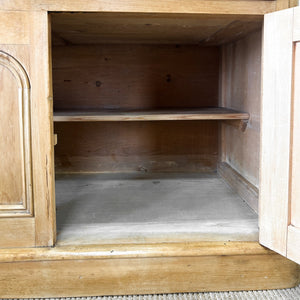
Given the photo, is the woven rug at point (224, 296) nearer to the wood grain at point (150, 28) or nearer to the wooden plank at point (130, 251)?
the wooden plank at point (130, 251)

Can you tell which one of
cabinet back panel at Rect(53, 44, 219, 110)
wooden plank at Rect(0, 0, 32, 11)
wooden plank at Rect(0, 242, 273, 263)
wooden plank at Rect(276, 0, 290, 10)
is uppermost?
wooden plank at Rect(276, 0, 290, 10)

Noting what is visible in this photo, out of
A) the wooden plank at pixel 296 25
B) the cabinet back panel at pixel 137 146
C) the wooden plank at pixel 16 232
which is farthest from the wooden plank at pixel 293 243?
the cabinet back panel at pixel 137 146

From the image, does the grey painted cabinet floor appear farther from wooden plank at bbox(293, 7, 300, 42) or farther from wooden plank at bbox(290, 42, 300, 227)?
wooden plank at bbox(293, 7, 300, 42)

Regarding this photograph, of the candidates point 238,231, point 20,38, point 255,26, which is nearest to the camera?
point 20,38

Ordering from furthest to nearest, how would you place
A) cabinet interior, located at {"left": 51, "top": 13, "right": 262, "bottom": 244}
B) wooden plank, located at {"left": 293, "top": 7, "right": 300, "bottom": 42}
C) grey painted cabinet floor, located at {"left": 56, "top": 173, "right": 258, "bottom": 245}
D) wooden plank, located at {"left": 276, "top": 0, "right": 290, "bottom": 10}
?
cabinet interior, located at {"left": 51, "top": 13, "right": 262, "bottom": 244} < grey painted cabinet floor, located at {"left": 56, "top": 173, "right": 258, "bottom": 245} < wooden plank, located at {"left": 276, "top": 0, "right": 290, "bottom": 10} < wooden plank, located at {"left": 293, "top": 7, "right": 300, "bottom": 42}

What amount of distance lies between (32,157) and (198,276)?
60 cm

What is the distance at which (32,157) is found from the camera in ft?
3.51

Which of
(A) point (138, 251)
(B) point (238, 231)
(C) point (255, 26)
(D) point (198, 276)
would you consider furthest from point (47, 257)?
(C) point (255, 26)

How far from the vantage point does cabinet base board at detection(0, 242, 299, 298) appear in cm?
109

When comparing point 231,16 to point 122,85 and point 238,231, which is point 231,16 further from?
point 122,85

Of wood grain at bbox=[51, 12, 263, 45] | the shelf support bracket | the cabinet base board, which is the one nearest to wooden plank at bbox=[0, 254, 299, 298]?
the cabinet base board

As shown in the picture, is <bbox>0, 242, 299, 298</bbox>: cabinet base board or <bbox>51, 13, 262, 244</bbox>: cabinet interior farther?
<bbox>51, 13, 262, 244</bbox>: cabinet interior

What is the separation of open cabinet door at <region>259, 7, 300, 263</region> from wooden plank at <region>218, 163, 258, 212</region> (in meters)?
0.35

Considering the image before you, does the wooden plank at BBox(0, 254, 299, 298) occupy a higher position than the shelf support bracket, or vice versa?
the shelf support bracket
